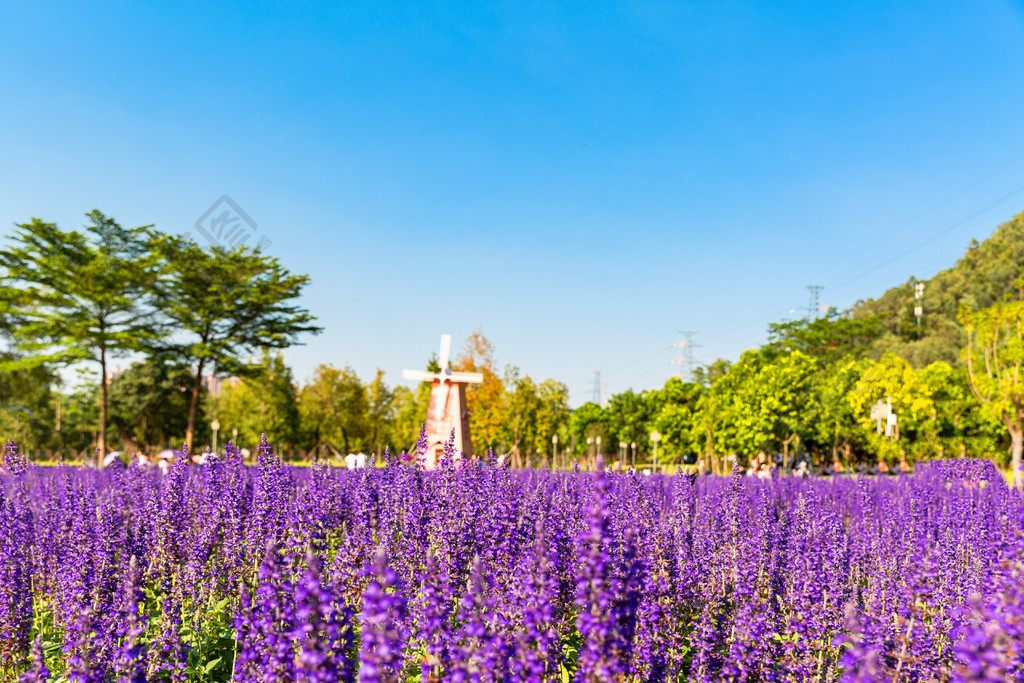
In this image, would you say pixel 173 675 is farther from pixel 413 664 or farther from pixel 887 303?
pixel 887 303

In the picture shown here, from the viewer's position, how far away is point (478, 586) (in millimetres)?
3225

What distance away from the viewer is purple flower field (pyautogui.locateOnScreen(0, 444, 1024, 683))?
9.98 feet

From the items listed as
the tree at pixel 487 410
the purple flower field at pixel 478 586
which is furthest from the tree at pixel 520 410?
the purple flower field at pixel 478 586

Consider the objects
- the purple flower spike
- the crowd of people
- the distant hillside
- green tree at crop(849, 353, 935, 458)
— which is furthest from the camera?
the distant hillside

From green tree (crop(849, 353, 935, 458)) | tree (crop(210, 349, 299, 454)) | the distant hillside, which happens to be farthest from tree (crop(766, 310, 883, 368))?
tree (crop(210, 349, 299, 454))

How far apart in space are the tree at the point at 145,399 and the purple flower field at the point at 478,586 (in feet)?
161

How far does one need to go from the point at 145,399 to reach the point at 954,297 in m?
78.7

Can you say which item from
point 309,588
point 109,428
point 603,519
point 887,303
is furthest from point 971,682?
point 887,303

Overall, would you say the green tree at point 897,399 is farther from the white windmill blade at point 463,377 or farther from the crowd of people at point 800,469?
the white windmill blade at point 463,377

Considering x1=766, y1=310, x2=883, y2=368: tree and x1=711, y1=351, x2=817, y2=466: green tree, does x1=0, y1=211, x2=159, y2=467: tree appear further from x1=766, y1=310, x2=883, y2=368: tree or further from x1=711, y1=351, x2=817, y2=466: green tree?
x1=766, y1=310, x2=883, y2=368: tree

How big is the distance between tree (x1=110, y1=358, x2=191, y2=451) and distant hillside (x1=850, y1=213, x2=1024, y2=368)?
205 ft

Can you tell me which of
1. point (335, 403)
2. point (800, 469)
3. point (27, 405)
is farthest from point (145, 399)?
point (800, 469)

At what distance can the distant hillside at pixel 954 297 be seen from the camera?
59.1 meters

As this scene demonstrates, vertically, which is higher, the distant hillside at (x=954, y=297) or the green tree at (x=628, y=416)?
the distant hillside at (x=954, y=297)
